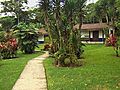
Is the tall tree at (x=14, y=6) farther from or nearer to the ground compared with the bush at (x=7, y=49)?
farther from the ground

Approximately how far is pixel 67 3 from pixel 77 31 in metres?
4.73

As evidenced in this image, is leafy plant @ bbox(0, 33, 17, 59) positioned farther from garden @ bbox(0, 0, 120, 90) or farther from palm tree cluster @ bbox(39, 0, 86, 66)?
palm tree cluster @ bbox(39, 0, 86, 66)

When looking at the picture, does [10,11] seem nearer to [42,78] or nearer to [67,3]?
[67,3]

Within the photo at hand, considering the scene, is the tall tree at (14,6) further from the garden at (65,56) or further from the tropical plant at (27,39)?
the tropical plant at (27,39)

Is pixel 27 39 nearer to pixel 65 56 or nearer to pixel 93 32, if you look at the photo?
pixel 65 56

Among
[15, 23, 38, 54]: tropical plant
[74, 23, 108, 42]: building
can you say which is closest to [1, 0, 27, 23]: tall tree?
[74, 23, 108, 42]: building

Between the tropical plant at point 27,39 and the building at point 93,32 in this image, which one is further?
the building at point 93,32

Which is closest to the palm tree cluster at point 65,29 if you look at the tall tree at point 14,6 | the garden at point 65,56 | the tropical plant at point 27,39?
the garden at point 65,56

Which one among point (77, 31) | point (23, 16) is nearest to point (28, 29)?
point (77, 31)

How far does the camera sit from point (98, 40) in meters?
50.2

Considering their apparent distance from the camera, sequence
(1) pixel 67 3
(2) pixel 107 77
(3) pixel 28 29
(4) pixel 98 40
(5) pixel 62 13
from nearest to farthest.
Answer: (2) pixel 107 77
(1) pixel 67 3
(5) pixel 62 13
(3) pixel 28 29
(4) pixel 98 40

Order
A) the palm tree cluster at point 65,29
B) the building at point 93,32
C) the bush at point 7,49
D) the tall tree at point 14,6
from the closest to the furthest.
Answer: the palm tree cluster at point 65,29, the bush at point 7,49, the building at point 93,32, the tall tree at point 14,6

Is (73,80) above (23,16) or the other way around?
the other way around

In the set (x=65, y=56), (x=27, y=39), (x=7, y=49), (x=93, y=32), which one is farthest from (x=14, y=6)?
(x=65, y=56)
